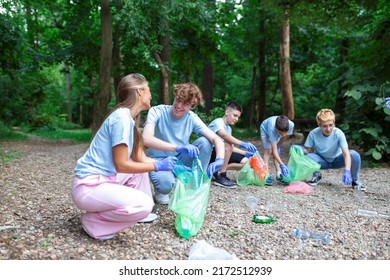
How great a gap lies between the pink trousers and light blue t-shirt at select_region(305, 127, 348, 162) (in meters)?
2.93

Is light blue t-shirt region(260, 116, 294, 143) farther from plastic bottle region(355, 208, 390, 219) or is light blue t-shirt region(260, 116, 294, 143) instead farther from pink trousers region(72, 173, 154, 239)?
pink trousers region(72, 173, 154, 239)

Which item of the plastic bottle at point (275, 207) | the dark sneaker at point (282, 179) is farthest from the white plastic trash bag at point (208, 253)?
the dark sneaker at point (282, 179)

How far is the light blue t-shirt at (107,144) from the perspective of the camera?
226 centimetres

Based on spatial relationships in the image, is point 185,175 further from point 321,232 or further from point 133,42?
point 133,42

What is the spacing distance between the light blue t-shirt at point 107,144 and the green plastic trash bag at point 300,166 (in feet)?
8.48

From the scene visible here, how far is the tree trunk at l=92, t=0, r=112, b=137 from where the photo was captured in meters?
7.27

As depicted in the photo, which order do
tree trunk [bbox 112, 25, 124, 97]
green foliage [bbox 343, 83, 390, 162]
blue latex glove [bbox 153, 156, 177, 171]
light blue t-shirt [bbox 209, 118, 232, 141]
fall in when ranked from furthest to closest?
1. tree trunk [bbox 112, 25, 124, 97]
2. green foliage [bbox 343, 83, 390, 162]
3. light blue t-shirt [bbox 209, 118, 232, 141]
4. blue latex glove [bbox 153, 156, 177, 171]

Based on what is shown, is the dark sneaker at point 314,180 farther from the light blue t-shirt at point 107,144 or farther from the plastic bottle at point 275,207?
the light blue t-shirt at point 107,144

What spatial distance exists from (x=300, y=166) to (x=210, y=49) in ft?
16.4

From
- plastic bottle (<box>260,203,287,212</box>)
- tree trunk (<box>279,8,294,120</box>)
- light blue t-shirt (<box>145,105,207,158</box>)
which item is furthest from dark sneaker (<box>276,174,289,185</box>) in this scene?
tree trunk (<box>279,8,294,120</box>)

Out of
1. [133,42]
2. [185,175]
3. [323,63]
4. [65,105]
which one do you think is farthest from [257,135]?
[65,105]

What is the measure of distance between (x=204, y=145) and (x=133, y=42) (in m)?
5.34

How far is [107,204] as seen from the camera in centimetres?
225

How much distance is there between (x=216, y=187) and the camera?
4.25m
